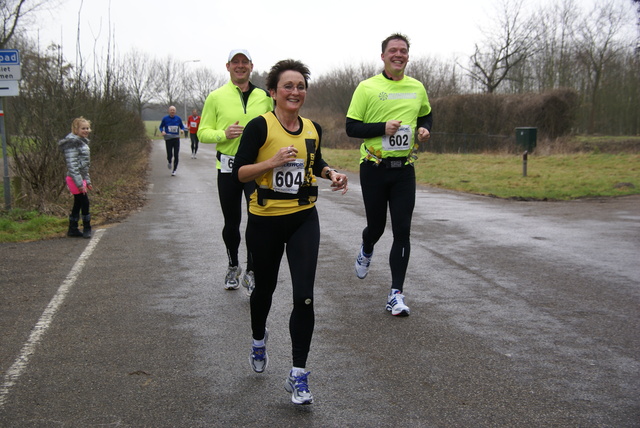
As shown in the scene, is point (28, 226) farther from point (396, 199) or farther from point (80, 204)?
point (396, 199)

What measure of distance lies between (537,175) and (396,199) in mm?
14898

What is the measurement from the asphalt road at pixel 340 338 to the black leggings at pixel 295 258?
15.9 inches

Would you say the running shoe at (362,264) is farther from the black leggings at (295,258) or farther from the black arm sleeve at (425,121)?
the black leggings at (295,258)

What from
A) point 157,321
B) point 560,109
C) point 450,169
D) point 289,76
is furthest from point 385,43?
point 560,109

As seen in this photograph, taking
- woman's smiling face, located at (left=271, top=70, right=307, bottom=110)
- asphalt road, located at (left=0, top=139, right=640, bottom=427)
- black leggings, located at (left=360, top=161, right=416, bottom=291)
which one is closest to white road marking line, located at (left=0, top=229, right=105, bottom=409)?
asphalt road, located at (left=0, top=139, right=640, bottom=427)

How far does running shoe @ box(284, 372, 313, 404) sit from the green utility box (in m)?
26.3

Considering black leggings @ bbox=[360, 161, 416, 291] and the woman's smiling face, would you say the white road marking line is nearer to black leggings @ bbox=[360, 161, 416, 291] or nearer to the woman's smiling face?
the woman's smiling face

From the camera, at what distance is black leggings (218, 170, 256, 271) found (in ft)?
19.5

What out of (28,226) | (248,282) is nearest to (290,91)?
(248,282)

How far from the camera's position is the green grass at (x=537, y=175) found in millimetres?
16078

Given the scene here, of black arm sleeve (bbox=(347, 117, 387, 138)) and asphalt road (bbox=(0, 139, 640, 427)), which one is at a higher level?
black arm sleeve (bbox=(347, 117, 387, 138))

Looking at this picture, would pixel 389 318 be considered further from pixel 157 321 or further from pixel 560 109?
pixel 560 109

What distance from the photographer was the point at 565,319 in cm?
541

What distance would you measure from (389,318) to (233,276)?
5.86 ft
